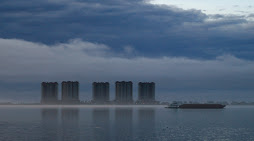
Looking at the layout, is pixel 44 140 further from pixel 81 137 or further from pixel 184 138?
A: pixel 184 138

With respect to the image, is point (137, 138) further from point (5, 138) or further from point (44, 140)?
point (5, 138)

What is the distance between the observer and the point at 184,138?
290ft

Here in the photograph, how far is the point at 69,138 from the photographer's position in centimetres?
8550

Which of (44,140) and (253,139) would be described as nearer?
(44,140)

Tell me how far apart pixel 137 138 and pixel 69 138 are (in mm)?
16313

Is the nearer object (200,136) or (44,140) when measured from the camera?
(44,140)

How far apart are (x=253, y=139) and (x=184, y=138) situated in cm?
1685

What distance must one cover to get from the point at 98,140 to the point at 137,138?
992cm

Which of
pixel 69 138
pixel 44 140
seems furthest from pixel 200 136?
pixel 44 140

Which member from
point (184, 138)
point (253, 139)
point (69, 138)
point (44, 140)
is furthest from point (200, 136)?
point (44, 140)

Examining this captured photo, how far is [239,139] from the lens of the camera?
88500mm

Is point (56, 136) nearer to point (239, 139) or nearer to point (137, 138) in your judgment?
point (137, 138)

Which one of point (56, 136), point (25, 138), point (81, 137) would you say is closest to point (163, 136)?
point (81, 137)

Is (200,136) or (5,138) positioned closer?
(5,138)
